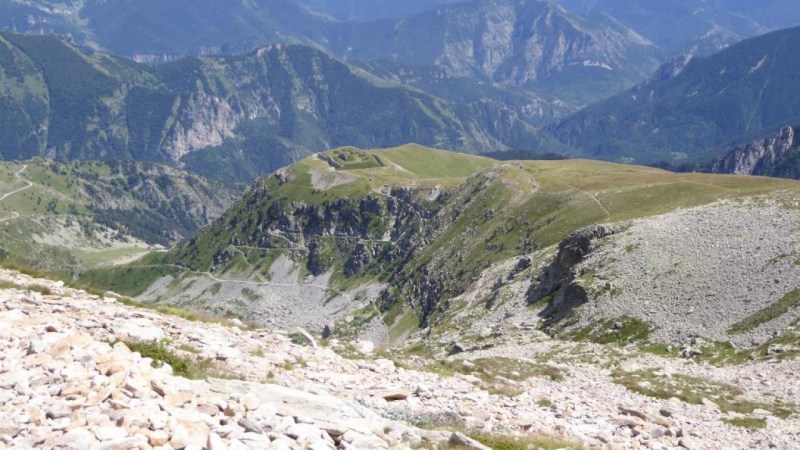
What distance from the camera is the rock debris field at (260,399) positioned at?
13.8 meters

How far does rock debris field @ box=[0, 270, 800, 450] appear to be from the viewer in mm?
13773

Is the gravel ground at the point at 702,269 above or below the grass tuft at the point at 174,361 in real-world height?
above

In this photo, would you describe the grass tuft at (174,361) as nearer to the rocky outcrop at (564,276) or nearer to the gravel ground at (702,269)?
the gravel ground at (702,269)

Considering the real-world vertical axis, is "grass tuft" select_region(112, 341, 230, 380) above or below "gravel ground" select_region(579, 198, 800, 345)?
below

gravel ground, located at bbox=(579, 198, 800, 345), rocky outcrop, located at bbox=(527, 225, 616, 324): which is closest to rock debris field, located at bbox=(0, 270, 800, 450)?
gravel ground, located at bbox=(579, 198, 800, 345)

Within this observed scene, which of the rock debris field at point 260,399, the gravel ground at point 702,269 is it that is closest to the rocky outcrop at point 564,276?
the gravel ground at point 702,269

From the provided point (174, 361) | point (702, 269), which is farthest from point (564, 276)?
point (174, 361)

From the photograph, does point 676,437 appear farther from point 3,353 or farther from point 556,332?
point 556,332

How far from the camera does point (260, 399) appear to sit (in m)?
17.9

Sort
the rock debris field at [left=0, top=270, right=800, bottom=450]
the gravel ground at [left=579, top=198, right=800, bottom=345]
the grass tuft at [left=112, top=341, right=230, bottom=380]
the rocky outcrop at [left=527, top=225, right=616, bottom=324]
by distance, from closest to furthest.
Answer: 1. the rock debris field at [left=0, top=270, right=800, bottom=450]
2. the grass tuft at [left=112, top=341, right=230, bottom=380]
3. the gravel ground at [left=579, top=198, right=800, bottom=345]
4. the rocky outcrop at [left=527, top=225, right=616, bottom=324]

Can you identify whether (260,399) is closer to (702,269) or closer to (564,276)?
→ (702,269)

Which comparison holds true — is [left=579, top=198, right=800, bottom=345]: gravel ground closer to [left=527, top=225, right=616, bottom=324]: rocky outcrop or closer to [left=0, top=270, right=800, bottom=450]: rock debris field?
[left=527, top=225, right=616, bottom=324]: rocky outcrop

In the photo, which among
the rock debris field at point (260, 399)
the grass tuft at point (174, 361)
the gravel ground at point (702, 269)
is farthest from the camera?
the gravel ground at point (702, 269)

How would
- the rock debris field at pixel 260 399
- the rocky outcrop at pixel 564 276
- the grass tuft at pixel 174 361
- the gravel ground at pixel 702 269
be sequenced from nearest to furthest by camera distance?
the rock debris field at pixel 260 399 → the grass tuft at pixel 174 361 → the gravel ground at pixel 702 269 → the rocky outcrop at pixel 564 276
